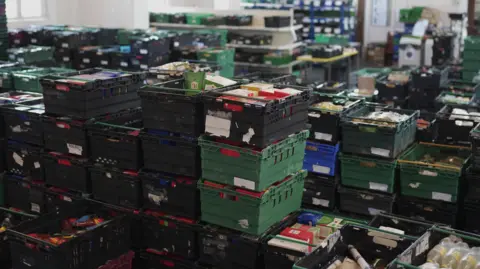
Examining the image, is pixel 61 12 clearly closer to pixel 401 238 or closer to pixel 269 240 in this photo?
pixel 269 240

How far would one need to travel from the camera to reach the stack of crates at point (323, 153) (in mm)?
6039

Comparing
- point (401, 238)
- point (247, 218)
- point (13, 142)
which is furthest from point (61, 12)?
point (401, 238)

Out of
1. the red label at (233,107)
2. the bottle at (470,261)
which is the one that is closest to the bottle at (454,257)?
the bottle at (470,261)

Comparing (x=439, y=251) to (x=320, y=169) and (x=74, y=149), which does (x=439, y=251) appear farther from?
(x=74, y=149)

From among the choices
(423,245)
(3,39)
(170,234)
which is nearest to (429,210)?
(423,245)

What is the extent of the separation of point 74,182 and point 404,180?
3.25 m

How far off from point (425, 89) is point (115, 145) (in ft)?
19.2

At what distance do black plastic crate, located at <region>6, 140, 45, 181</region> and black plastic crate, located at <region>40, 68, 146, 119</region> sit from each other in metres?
0.55

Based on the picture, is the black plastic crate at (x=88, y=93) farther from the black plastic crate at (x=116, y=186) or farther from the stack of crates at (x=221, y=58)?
the stack of crates at (x=221, y=58)

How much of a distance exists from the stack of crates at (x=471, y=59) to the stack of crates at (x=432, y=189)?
4.82 metres

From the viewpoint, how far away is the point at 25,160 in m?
5.98

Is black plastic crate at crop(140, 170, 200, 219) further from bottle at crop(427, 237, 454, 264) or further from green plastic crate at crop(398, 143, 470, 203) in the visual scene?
green plastic crate at crop(398, 143, 470, 203)

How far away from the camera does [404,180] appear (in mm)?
5848

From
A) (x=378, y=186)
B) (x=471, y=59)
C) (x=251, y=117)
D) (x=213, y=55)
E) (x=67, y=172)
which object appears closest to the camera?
(x=251, y=117)
